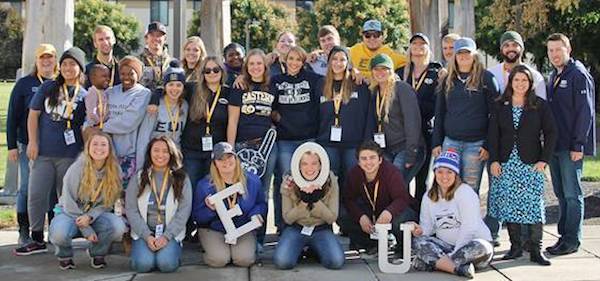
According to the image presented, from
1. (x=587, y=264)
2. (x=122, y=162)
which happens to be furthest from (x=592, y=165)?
(x=122, y=162)

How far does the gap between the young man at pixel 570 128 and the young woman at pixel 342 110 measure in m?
1.82

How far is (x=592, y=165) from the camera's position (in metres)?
15.0

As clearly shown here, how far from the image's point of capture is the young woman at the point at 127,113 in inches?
279

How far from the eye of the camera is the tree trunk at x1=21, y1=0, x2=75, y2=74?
9.51m

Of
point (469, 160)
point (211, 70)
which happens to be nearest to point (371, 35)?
point (469, 160)

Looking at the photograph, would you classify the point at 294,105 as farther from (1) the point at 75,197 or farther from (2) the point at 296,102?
(1) the point at 75,197

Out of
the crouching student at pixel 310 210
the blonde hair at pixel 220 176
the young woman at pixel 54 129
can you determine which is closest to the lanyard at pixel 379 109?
the crouching student at pixel 310 210

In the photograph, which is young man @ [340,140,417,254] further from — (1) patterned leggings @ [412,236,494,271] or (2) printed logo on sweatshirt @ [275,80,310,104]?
(2) printed logo on sweatshirt @ [275,80,310,104]

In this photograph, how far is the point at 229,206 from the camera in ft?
22.6

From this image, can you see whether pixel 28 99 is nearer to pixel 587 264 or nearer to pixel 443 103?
pixel 443 103

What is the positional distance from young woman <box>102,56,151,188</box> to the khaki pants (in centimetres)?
98

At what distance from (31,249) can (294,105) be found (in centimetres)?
291

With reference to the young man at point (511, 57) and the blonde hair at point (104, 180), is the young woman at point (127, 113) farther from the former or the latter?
the young man at point (511, 57)

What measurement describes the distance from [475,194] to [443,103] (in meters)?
0.99
